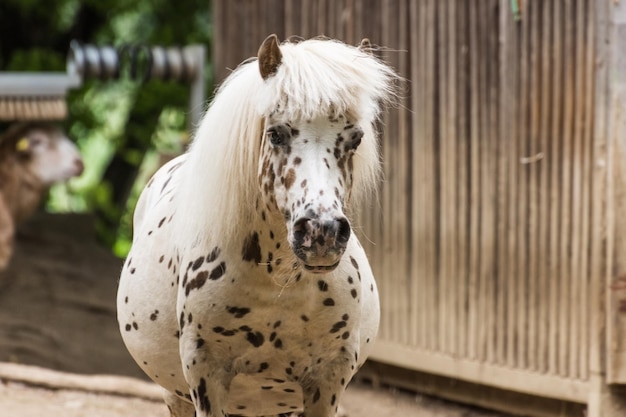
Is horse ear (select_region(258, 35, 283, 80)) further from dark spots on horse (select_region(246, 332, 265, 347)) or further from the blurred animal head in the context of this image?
the blurred animal head

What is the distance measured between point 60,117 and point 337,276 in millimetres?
6994

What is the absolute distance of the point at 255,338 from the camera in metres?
3.15

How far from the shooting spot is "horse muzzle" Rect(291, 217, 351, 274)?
2703mm

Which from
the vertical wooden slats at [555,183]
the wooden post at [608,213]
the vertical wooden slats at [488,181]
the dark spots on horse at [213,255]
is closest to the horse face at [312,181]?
the dark spots on horse at [213,255]

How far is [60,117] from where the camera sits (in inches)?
381

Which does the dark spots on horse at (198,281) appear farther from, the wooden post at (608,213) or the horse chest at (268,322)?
the wooden post at (608,213)

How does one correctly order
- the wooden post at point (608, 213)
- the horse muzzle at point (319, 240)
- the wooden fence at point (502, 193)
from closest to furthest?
the horse muzzle at point (319, 240)
the wooden post at point (608, 213)
the wooden fence at point (502, 193)

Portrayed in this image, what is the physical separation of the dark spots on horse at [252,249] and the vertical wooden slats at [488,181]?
5.85ft

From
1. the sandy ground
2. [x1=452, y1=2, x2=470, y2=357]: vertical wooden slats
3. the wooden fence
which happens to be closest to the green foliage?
the wooden fence

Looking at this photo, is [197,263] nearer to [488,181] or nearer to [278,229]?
[278,229]

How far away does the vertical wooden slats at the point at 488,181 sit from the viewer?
5414mm

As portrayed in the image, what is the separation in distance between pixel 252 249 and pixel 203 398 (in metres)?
0.50

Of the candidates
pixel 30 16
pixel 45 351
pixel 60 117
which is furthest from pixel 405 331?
pixel 30 16

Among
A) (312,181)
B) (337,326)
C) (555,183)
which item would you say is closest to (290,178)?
(312,181)
